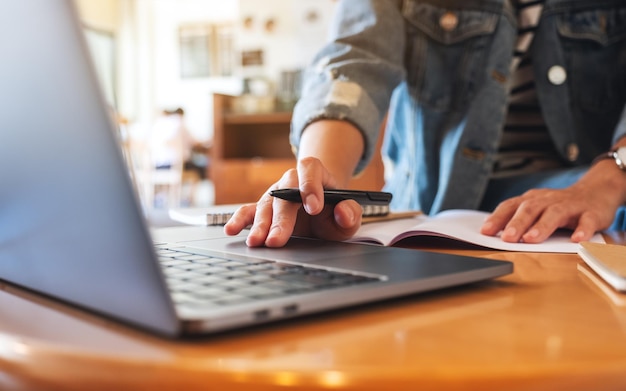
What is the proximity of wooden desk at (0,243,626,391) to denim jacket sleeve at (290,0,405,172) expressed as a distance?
58cm

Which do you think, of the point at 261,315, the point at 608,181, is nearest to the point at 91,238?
the point at 261,315

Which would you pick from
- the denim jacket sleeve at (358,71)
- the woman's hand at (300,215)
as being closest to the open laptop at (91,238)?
the woman's hand at (300,215)

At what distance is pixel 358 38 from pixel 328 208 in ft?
1.68

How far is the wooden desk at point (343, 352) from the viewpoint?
21 cm

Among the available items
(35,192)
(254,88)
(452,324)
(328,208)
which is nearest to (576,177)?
(328,208)

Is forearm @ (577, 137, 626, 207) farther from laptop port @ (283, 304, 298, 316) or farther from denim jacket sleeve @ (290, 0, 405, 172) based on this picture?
laptop port @ (283, 304, 298, 316)

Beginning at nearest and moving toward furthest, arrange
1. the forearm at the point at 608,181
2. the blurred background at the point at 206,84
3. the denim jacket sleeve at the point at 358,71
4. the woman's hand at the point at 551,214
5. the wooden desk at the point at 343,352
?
the wooden desk at the point at 343,352 < the woman's hand at the point at 551,214 < the forearm at the point at 608,181 < the denim jacket sleeve at the point at 358,71 < the blurred background at the point at 206,84

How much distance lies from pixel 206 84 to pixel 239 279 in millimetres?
7050

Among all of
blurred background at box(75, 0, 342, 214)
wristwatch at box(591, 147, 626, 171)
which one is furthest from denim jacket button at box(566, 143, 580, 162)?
blurred background at box(75, 0, 342, 214)

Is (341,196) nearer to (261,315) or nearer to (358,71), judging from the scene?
(261,315)

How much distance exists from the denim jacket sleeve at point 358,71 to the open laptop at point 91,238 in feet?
1.72

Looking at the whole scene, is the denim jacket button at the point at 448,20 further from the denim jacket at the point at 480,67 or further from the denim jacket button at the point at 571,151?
the denim jacket button at the point at 571,151

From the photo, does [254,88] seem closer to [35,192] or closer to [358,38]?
[358,38]

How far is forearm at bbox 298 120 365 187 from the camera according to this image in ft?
2.63
